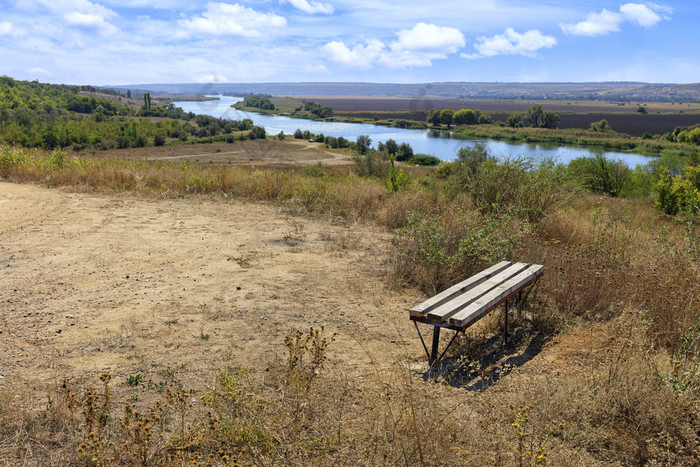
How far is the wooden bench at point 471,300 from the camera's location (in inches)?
129

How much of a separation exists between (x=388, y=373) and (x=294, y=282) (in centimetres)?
235

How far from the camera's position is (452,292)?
382cm

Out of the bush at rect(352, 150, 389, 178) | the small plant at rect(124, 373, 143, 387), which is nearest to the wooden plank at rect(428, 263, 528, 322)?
the small plant at rect(124, 373, 143, 387)

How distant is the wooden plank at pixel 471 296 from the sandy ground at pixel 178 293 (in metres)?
0.71

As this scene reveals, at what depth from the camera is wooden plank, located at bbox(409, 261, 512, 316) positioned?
3.38m

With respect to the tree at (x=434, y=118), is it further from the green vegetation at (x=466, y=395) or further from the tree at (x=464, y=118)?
the green vegetation at (x=466, y=395)

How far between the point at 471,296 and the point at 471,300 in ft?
0.23

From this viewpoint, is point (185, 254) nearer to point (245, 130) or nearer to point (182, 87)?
point (245, 130)

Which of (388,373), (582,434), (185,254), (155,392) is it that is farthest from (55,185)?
(582,434)

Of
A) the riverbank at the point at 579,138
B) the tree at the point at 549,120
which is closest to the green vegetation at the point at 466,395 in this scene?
the riverbank at the point at 579,138

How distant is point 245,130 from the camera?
81.8 metres

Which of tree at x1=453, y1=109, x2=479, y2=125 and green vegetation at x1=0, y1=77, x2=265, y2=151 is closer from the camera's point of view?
green vegetation at x1=0, y1=77, x2=265, y2=151

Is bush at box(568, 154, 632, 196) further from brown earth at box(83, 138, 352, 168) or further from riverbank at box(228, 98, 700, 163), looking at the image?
riverbank at box(228, 98, 700, 163)

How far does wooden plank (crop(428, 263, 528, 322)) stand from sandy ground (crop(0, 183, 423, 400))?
709 millimetres
